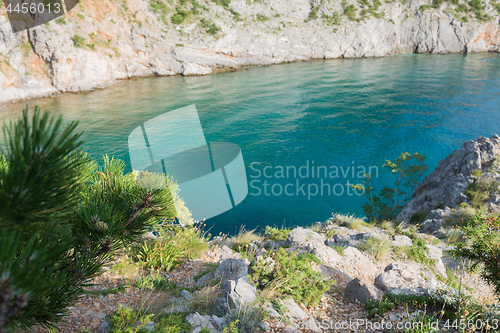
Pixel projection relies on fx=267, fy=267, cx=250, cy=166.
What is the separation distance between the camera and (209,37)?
119 ft

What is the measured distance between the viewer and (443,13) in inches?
1922

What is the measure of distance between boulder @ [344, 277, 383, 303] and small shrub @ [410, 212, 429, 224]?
5709 millimetres

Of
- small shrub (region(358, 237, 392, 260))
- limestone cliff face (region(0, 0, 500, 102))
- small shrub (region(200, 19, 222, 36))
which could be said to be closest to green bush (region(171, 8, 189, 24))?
limestone cliff face (region(0, 0, 500, 102))

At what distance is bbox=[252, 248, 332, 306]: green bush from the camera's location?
3.49 meters

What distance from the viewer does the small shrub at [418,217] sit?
327 inches

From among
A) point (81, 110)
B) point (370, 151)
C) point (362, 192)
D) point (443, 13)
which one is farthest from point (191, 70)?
point (443, 13)

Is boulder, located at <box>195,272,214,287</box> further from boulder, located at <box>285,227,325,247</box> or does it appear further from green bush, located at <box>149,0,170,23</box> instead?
green bush, located at <box>149,0,170,23</box>

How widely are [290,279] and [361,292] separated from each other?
1.02m

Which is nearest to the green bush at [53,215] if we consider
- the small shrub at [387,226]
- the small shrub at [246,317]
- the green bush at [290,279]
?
the small shrub at [246,317]

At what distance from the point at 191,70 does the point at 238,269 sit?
34.0 m

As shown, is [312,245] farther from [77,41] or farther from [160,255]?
[77,41]

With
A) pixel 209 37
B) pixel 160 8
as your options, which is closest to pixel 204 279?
pixel 209 37

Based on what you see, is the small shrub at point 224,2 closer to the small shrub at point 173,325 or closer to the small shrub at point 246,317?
the small shrub at point 246,317

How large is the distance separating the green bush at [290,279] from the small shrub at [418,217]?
6098 millimetres
